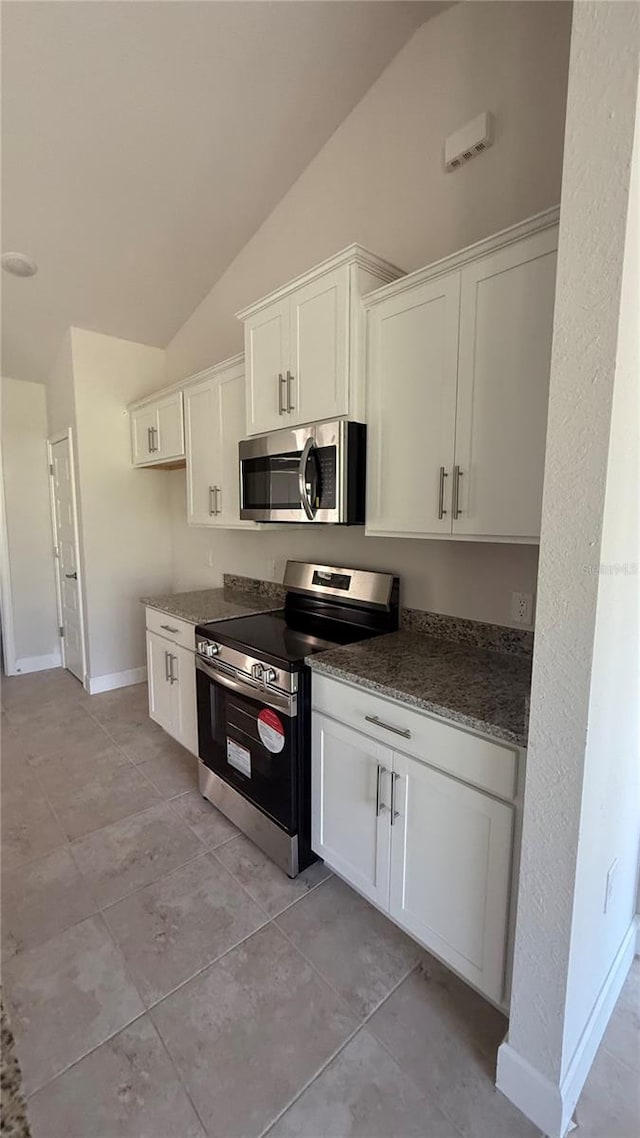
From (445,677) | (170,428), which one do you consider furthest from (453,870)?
(170,428)

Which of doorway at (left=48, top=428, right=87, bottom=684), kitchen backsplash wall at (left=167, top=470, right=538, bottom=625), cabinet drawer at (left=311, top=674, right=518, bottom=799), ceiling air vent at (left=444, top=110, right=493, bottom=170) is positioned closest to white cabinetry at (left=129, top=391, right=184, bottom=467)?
doorway at (left=48, top=428, right=87, bottom=684)

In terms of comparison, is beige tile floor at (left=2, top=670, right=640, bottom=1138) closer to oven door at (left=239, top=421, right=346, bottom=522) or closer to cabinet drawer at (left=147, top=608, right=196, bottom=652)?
cabinet drawer at (left=147, top=608, right=196, bottom=652)

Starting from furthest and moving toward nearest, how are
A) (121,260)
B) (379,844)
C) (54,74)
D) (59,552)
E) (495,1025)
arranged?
(59,552)
(121,260)
(54,74)
(379,844)
(495,1025)

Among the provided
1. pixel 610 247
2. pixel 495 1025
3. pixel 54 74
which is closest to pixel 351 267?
pixel 610 247

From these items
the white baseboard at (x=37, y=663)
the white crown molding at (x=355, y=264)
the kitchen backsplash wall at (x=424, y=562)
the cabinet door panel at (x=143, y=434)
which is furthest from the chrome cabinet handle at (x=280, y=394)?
the white baseboard at (x=37, y=663)

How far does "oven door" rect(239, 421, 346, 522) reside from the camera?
189 centimetres

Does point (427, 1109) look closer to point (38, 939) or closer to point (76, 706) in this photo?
point (38, 939)

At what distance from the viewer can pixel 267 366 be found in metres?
2.20

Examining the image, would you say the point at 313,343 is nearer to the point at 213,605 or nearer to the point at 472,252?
the point at 472,252

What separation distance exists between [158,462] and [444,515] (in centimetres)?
249

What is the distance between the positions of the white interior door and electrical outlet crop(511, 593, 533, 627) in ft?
10.8

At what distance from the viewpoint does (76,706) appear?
3688 mm

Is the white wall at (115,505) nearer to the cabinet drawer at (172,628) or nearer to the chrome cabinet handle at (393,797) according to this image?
the cabinet drawer at (172,628)

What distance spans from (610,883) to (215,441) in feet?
8.36
